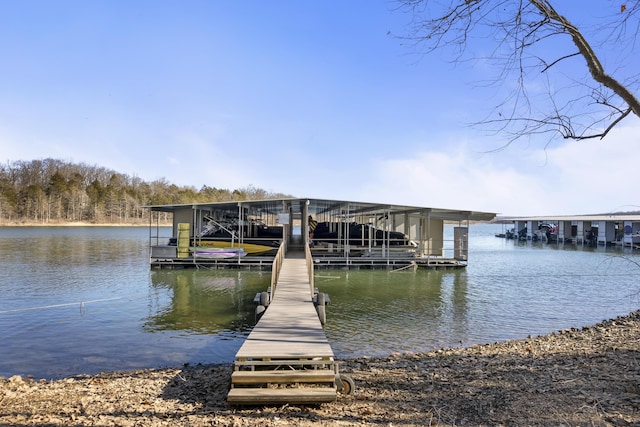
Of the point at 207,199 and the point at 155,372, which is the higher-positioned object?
the point at 207,199

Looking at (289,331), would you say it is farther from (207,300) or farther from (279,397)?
(207,300)

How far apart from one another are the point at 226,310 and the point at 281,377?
27.4 feet

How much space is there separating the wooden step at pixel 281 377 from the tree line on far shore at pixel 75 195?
79.7m

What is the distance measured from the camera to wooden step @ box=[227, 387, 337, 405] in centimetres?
470

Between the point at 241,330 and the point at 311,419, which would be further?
the point at 241,330

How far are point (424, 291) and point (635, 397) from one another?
1290cm

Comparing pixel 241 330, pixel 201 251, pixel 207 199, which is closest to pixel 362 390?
pixel 241 330

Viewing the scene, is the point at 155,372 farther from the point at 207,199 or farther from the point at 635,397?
the point at 207,199

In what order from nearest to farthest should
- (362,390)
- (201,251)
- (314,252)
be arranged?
1. (362,390)
2. (201,251)
3. (314,252)

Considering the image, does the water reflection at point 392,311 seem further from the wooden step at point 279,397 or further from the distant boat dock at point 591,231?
the distant boat dock at point 591,231

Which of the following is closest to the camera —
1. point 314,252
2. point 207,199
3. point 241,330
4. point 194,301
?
point 241,330

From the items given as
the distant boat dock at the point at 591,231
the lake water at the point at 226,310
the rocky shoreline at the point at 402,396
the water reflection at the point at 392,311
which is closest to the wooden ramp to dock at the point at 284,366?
the rocky shoreline at the point at 402,396

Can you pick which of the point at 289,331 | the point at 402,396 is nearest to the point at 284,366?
the point at 289,331

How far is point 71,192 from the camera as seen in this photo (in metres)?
83.2
